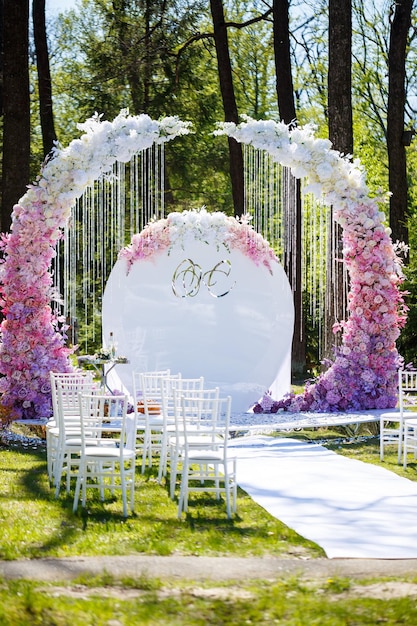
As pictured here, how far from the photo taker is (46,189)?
42.1 feet

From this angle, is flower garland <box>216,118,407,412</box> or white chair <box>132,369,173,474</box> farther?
flower garland <box>216,118,407,412</box>

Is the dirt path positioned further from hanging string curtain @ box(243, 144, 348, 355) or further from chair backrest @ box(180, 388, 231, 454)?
hanging string curtain @ box(243, 144, 348, 355)

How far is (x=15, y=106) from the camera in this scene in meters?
15.2

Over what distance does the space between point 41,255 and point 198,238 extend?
2642 mm

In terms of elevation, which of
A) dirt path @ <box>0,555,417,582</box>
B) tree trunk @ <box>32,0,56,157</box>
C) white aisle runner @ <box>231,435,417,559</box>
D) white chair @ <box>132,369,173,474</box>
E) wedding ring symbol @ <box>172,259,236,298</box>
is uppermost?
tree trunk @ <box>32,0,56,157</box>

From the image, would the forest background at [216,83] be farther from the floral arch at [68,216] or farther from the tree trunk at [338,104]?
the floral arch at [68,216]

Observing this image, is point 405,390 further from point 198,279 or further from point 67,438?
point 67,438

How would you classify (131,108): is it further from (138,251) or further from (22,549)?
(22,549)

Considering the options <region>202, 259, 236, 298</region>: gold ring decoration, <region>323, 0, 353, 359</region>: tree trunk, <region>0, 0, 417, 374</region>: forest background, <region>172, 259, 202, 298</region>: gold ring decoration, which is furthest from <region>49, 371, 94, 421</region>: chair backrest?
<region>323, 0, 353, 359</region>: tree trunk

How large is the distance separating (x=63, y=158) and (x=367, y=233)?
388cm

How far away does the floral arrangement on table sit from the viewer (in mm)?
14568

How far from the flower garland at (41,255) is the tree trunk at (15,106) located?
2357mm

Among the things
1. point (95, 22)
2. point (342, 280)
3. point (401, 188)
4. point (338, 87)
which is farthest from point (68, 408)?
point (95, 22)

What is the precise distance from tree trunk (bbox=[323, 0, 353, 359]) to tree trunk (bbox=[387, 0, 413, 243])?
178 inches
